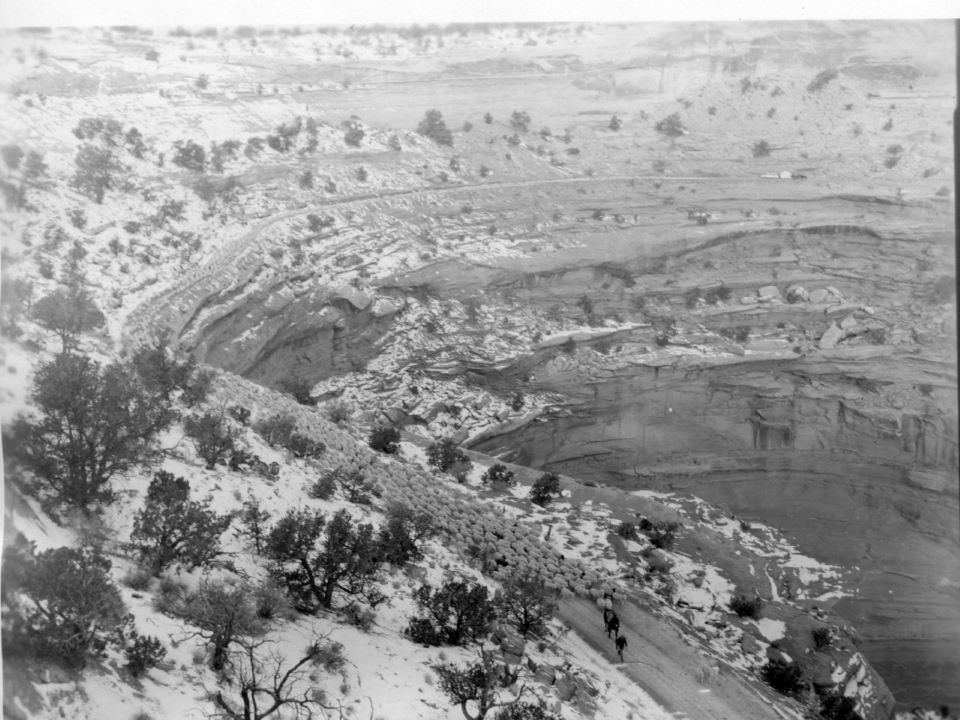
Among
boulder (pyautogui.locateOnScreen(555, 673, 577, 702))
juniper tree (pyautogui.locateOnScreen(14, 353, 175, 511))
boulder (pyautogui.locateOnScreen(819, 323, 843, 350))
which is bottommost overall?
boulder (pyautogui.locateOnScreen(555, 673, 577, 702))

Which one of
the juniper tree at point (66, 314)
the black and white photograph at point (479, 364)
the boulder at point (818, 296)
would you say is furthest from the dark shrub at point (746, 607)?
the juniper tree at point (66, 314)

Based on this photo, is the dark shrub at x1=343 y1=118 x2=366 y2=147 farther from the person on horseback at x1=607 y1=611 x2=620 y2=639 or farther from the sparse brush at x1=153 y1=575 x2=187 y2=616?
the person on horseback at x1=607 y1=611 x2=620 y2=639

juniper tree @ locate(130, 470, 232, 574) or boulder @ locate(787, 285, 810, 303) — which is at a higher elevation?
boulder @ locate(787, 285, 810, 303)

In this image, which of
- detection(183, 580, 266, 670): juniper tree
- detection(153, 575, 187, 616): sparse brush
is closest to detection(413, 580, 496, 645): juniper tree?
detection(183, 580, 266, 670): juniper tree

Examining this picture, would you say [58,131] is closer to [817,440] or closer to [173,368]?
[173,368]

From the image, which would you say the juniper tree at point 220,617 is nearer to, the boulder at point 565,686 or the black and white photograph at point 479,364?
the black and white photograph at point 479,364

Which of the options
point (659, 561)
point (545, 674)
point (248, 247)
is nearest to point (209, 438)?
point (248, 247)
